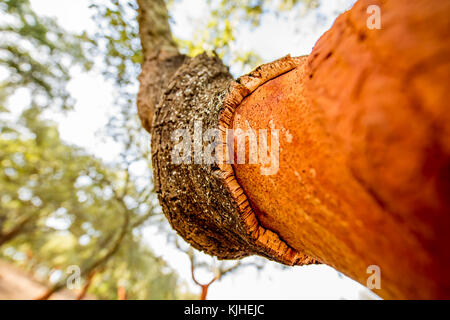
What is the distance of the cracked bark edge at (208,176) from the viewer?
43.8 inches

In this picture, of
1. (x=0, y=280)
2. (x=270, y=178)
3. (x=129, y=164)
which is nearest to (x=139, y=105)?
(x=270, y=178)

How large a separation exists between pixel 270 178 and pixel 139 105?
1858mm

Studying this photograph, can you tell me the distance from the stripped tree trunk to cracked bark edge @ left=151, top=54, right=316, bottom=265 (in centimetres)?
1

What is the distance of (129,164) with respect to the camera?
578 centimetres

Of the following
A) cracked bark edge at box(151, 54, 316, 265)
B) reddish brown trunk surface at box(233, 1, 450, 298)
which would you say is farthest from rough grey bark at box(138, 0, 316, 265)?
reddish brown trunk surface at box(233, 1, 450, 298)

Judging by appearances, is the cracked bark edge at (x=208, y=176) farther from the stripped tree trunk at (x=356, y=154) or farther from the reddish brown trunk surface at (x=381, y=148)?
the reddish brown trunk surface at (x=381, y=148)

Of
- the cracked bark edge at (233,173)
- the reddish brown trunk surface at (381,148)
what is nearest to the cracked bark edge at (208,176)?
the cracked bark edge at (233,173)

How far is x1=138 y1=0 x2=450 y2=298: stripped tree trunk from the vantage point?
0.45 metres

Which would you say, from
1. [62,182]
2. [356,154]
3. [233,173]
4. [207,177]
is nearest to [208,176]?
[207,177]

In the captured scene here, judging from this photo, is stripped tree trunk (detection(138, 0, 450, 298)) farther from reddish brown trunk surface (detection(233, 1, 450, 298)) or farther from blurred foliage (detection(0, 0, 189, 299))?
blurred foliage (detection(0, 0, 189, 299))

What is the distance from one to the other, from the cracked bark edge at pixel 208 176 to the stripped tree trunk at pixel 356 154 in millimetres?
11
